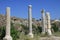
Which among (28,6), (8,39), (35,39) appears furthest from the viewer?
(28,6)

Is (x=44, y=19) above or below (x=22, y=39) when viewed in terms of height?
above

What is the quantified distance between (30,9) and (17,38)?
6052 millimetres

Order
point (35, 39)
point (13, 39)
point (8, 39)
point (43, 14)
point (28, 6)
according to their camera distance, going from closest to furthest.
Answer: point (8, 39) < point (13, 39) < point (35, 39) < point (28, 6) < point (43, 14)

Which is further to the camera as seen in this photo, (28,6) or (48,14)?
(48,14)

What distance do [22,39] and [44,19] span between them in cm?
968

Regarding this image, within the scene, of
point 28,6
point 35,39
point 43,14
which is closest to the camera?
point 35,39

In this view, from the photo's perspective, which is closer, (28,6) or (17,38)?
(17,38)

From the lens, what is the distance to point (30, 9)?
83.1 ft

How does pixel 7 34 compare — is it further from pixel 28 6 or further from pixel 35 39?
pixel 28 6

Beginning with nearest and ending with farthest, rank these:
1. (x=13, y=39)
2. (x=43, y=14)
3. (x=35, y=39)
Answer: (x=13, y=39), (x=35, y=39), (x=43, y=14)

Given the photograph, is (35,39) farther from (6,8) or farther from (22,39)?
(6,8)

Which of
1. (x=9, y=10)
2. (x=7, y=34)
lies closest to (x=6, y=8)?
(x=9, y=10)

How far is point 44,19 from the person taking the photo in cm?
2947

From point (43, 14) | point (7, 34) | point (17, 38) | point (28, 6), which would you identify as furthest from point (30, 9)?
point (7, 34)
